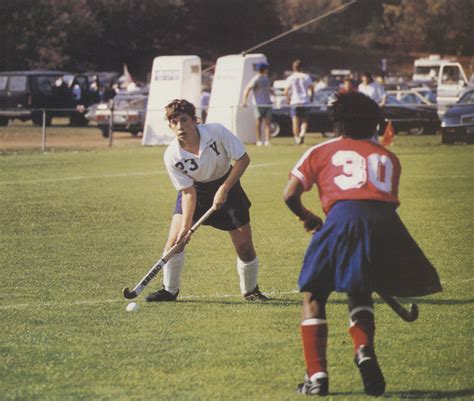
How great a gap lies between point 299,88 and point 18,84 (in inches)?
625

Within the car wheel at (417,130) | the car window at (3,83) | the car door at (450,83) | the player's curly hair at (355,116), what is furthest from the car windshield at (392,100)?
the player's curly hair at (355,116)

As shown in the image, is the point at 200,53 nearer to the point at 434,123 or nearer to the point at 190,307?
the point at 434,123

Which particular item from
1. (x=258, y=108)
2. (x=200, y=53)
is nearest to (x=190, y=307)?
(x=258, y=108)

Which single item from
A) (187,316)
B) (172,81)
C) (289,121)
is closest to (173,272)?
(187,316)

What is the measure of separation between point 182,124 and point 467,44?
66489 mm

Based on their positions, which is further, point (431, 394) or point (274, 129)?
point (274, 129)

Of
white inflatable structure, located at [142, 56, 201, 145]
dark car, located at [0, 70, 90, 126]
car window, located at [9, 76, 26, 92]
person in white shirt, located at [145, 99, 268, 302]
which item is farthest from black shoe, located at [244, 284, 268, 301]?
car window, located at [9, 76, 26, 92]

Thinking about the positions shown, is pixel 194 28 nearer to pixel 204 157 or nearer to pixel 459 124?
pixel 459 124

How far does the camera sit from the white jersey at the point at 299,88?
27344 mm

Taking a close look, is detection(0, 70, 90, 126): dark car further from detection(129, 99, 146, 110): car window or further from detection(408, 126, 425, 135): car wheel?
detection(408, 126, 425, 135): car wheel

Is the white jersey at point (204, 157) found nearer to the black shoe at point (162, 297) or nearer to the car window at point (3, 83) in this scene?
the black shoe at point (162, 297)

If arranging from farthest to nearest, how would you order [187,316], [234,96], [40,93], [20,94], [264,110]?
[40,93], [20,94], [234,96], [264,110], [187,316]

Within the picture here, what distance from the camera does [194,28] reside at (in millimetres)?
64562

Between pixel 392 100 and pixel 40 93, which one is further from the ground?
pixel 392 100
